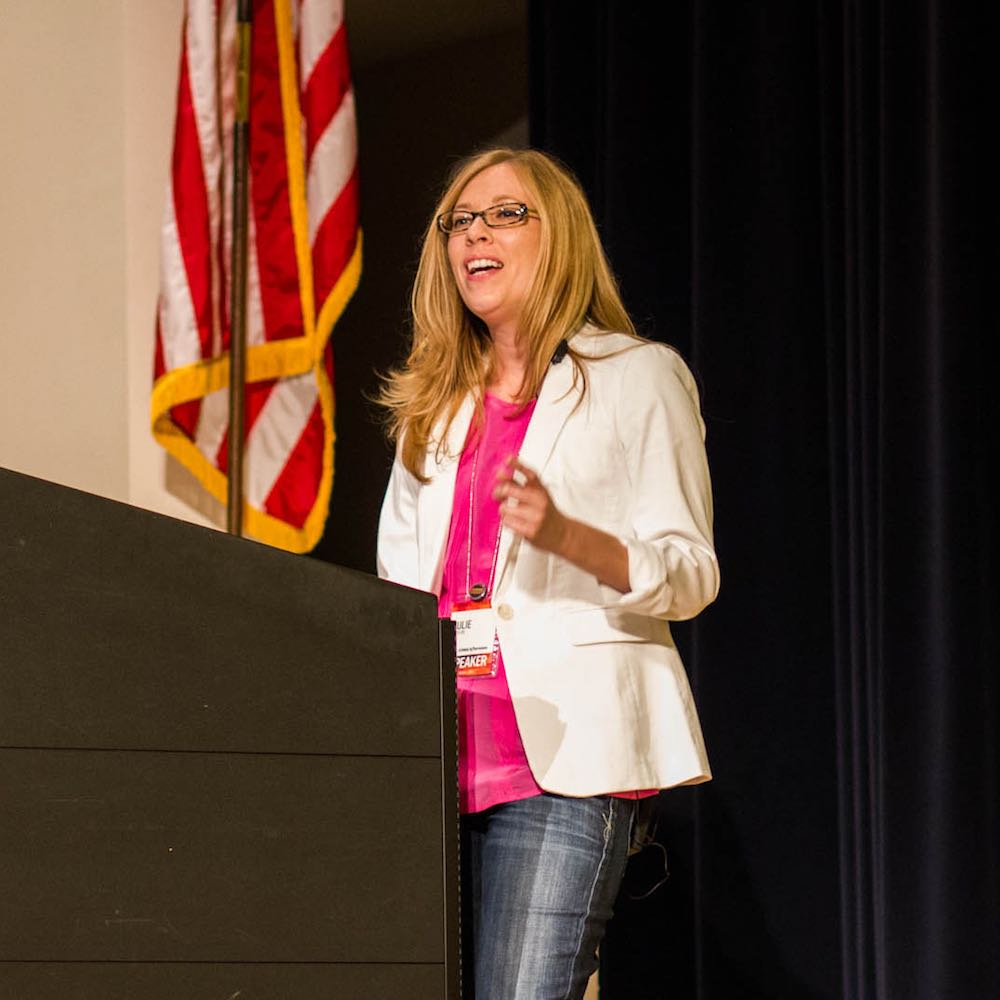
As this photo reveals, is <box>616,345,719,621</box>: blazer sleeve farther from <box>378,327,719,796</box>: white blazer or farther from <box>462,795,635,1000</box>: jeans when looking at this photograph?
<box>462,795,635,1000</box>: jeans

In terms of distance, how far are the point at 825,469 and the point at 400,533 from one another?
1.09m

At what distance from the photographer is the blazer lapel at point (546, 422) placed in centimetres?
169

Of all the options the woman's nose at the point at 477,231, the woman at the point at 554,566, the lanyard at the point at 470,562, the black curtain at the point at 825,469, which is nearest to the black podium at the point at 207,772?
the woman at the point at 554,566

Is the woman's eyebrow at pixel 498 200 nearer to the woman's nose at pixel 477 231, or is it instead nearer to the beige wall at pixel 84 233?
the woman's nose at pixel 477 231

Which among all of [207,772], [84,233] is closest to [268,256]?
[84,233]

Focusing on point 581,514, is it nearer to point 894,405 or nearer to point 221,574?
point 221,574

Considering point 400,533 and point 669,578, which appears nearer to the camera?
point 669,578

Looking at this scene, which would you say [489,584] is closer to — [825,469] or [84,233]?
[825,469]

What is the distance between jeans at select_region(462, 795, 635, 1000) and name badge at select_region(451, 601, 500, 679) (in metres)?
0.15

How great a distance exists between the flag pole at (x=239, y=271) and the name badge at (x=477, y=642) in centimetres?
164

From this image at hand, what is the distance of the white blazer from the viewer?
1.60 meters

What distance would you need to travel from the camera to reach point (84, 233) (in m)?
3.26

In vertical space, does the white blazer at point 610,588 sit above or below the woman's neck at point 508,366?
below

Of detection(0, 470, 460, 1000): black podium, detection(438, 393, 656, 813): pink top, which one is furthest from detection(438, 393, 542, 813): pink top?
detection(0, 470, 460, 1000): black podium
